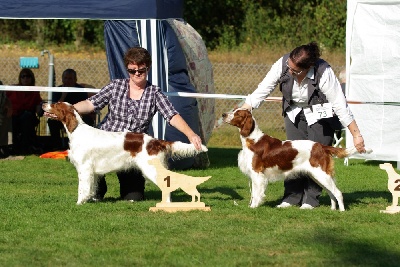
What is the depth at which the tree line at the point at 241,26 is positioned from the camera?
2291cm

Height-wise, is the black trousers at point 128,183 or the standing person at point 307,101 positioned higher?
the standing person at point 307,101

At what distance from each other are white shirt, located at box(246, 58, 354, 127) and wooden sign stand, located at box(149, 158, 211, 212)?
0.89m

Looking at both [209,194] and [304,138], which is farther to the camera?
[209,194]

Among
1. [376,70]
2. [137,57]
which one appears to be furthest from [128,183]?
[376,70]

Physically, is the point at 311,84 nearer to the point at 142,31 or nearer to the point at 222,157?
the point at 142,31

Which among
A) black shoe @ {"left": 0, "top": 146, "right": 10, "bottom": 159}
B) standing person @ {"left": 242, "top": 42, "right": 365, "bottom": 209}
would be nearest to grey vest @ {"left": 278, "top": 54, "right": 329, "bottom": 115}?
standing person @ {"left": 242, "top": 42, "right": 365, "bottom": 209}

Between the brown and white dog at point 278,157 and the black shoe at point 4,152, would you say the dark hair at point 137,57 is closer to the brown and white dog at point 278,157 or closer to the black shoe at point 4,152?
the brown and white dog at point 278,157

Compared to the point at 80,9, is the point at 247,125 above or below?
below

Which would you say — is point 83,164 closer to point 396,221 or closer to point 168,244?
point 168,244

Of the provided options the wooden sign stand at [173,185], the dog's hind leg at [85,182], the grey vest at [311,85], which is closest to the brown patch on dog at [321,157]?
the grey vest at [311,85]

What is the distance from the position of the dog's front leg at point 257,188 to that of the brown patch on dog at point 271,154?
63mm

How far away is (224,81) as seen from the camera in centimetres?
1784

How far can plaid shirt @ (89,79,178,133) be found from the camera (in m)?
7.77

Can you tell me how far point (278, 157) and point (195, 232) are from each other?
129 cm
